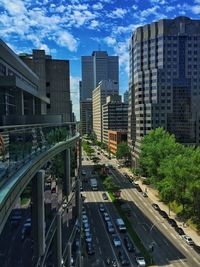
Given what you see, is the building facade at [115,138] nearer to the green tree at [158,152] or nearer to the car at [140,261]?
the green tree at [158,152]

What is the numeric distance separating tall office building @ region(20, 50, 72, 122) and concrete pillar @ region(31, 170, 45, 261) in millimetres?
56533

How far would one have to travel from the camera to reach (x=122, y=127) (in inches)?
7082

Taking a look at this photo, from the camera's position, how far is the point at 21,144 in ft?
45.3

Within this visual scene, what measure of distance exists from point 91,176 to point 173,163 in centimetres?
4769

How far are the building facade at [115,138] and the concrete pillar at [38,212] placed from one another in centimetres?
13033

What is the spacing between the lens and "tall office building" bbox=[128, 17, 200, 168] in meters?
106

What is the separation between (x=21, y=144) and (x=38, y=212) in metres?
3.67

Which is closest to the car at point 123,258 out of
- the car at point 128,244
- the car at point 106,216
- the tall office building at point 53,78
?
the car at point 128,244

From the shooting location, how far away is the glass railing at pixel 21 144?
11391mm

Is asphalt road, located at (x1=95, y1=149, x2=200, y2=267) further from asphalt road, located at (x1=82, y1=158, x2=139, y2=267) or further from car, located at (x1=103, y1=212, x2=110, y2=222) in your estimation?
car, located at (x1=103, y1=212, x2=110, y2=222)

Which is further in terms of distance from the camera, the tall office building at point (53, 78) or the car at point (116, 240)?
the tall office building at point (53, 78)

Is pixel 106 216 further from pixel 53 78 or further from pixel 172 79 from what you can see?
pixel 172 79

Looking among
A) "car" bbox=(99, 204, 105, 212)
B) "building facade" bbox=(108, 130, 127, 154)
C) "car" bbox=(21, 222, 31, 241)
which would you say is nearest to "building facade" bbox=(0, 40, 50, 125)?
"car" bbox=(21, 222, 31, 241)

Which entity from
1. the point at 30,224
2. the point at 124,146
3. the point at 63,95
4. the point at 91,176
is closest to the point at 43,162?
the point at 30,224
